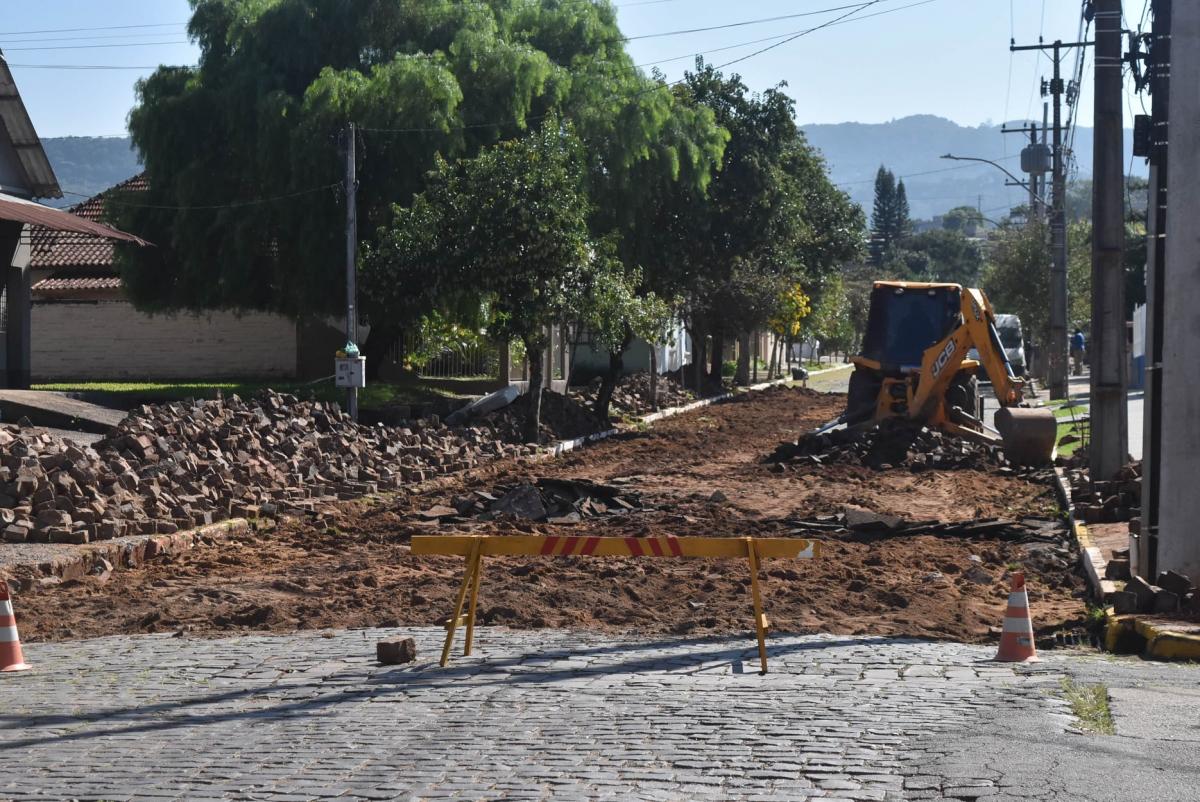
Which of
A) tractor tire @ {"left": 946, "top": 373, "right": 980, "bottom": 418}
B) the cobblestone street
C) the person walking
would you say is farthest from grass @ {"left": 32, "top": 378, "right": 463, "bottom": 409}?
the person walking

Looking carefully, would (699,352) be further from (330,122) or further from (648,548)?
(648,548)

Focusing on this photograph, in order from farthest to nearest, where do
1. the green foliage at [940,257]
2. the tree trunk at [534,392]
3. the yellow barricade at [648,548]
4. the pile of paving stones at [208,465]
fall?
the green foliage at [940,257]
the tree trunk at [534,392]
the pile of paving stones at [208,465]
the yellow barricade at [648,548]

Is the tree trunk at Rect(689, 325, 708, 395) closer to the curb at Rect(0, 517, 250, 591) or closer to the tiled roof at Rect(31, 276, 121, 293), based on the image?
the tiled roof at Rect(31, 276, 121, 293)

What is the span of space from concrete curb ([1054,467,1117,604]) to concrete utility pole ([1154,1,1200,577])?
748 mm

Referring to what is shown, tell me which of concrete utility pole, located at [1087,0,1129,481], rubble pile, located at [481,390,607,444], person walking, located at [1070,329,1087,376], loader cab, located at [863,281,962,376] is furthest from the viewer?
person walking, located at [1070,329,1087,376]

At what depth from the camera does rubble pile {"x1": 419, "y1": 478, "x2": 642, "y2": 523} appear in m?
16.7

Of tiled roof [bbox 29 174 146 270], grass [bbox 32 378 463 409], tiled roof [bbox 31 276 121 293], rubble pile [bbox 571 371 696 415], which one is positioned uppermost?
tiled roof [bbox 29 174 146 270]

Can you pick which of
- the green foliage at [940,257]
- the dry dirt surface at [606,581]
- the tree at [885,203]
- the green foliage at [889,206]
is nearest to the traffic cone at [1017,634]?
the dry dirt surface at [606,581]

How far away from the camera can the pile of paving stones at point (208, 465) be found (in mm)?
15375

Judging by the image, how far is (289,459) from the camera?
21.0 m

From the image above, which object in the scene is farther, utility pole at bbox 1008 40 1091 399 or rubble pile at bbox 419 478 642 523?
utility pole at bbox 1008 40 1091 399

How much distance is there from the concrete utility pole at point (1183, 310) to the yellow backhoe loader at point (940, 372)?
37.9ft

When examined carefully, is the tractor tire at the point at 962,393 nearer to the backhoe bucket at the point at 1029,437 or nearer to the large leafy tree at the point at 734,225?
the backhoe bucket at the point at 1029,437

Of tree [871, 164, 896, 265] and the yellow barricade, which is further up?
tree [871, 164, 896, 265]
